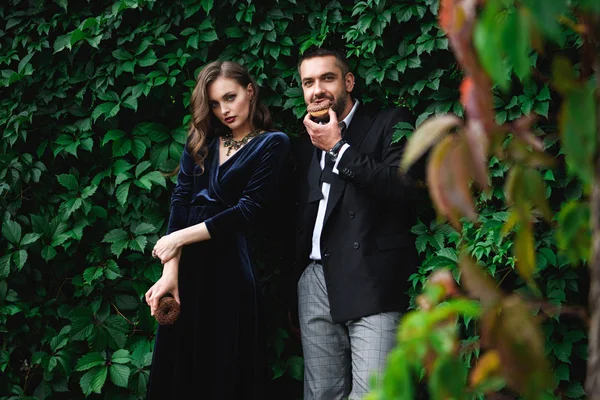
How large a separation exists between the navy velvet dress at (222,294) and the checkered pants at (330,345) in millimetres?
190

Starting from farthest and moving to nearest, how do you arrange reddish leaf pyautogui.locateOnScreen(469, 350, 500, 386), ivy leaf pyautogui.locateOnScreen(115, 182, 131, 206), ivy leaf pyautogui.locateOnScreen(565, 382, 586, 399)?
1. ivy leaf pyautogui.locateOnScreen(115, 182, 131, 206)
2. ivy leaf pyautogui.locateOnScreen(565, 382, 586, 399)
3. reddish leaf pyautogui.locateOnScreen(469, 350, 500, 386)

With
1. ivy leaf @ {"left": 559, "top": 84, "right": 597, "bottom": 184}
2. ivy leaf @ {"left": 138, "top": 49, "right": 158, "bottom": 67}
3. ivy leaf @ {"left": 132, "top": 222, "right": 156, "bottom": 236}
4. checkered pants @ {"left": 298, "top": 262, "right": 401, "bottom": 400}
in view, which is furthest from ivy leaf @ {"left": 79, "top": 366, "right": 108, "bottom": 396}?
ivy leaf @ {"left": 559, "top": 84, "right": 597, "bottom": 184}

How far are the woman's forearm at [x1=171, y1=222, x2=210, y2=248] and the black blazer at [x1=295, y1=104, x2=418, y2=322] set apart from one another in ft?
1.34

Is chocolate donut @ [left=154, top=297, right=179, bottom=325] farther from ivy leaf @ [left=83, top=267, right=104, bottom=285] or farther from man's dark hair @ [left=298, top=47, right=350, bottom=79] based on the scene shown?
man's dark hair @ [left=298, top=47, right=350, bottom=79]

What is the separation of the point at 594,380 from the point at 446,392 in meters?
0.15

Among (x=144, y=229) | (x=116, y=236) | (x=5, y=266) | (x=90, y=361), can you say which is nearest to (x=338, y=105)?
(x=144, y=229)

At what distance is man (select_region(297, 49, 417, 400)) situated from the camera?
2732 mm

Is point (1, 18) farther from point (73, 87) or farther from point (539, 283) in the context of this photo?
point (539, 283)

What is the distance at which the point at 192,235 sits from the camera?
9.25 ft

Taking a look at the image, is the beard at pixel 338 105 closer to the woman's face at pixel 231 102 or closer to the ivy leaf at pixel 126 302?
the woman's face at pixel 231 102

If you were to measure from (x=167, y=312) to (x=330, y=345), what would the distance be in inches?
25.0

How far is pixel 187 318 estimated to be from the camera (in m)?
2.89

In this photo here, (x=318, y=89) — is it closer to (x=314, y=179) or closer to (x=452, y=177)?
(x=314, y=179)

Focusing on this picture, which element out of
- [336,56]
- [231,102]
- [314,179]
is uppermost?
[336,56]
